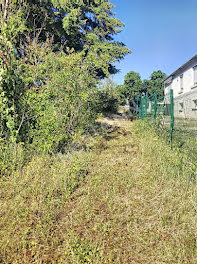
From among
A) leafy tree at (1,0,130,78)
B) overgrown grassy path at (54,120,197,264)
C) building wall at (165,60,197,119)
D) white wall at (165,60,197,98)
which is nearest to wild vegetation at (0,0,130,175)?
overgrown grassy path at (54,120,197,264)

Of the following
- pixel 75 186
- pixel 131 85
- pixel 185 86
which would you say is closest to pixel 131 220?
pixel 75 186

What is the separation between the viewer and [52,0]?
1127 centimetres

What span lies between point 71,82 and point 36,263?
3806 mm

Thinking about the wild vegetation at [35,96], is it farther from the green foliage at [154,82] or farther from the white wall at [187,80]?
the green foliage at [154,82]

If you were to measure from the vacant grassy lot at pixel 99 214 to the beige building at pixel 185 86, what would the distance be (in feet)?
3.44

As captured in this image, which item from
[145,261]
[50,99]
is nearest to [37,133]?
[50,99]

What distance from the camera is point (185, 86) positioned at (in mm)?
15078

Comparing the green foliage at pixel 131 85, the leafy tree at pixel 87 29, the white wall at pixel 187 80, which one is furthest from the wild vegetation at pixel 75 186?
the green foliage at pixel 131 85

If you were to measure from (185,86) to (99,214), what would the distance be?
15559 mm

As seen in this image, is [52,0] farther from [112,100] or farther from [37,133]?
[37,133]

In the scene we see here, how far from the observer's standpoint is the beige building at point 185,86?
11.6 ft

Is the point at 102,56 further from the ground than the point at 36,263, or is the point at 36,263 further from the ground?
the point at 102,56

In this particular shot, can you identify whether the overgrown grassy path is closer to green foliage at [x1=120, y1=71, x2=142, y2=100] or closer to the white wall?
the white wall

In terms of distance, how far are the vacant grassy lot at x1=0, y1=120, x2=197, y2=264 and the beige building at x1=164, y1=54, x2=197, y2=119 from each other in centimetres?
105
